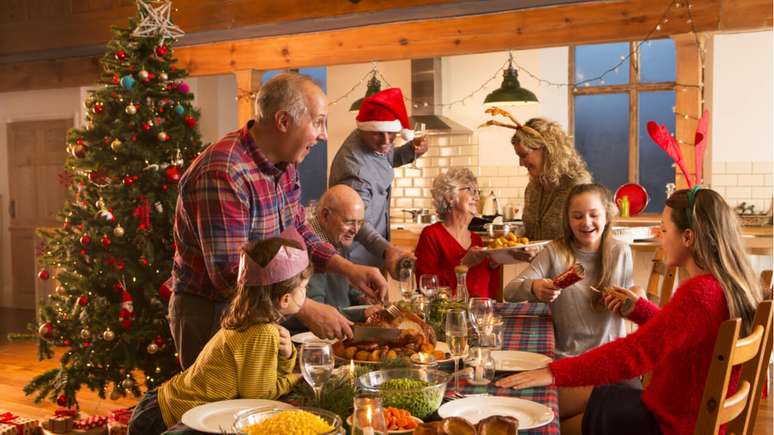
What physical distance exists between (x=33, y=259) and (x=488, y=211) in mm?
5024

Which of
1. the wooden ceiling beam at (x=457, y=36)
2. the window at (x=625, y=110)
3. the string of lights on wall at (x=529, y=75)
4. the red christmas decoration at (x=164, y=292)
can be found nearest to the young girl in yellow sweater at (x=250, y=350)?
the red christmas decoration at (x=164, y=292)

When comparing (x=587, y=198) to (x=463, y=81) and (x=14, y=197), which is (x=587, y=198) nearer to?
(x=463, y=81)

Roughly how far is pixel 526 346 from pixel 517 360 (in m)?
0.33

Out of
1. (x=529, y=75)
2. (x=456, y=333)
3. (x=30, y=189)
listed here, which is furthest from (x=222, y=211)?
(x=30, y=189)

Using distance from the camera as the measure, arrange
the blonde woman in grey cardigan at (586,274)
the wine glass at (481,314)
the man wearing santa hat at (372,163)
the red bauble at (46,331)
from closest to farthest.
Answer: the wine glass at (481,314) < the blonde woman in grey cardigan at (586,274) < the man wearing santa hat at (372,163) < the red bauble at (46,331)

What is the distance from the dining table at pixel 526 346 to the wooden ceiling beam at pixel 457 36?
11.0ft

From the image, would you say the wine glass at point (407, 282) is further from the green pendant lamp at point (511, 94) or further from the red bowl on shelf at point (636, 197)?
the green pendant lamp at point (511, 94)

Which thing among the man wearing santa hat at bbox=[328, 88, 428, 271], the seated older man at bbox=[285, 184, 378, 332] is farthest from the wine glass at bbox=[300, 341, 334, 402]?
the man wearing santa hat at bbox=[328, 88, 428, 271]

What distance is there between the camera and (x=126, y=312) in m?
4.85

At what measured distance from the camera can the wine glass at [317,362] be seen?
1.76 metres

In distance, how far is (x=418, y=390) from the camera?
5.68ft

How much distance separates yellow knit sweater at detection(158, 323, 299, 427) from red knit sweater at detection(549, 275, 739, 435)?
75 cm

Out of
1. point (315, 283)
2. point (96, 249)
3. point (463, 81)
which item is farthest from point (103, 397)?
point (463, 81)

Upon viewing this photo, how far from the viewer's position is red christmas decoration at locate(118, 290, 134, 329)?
484 centimetres
